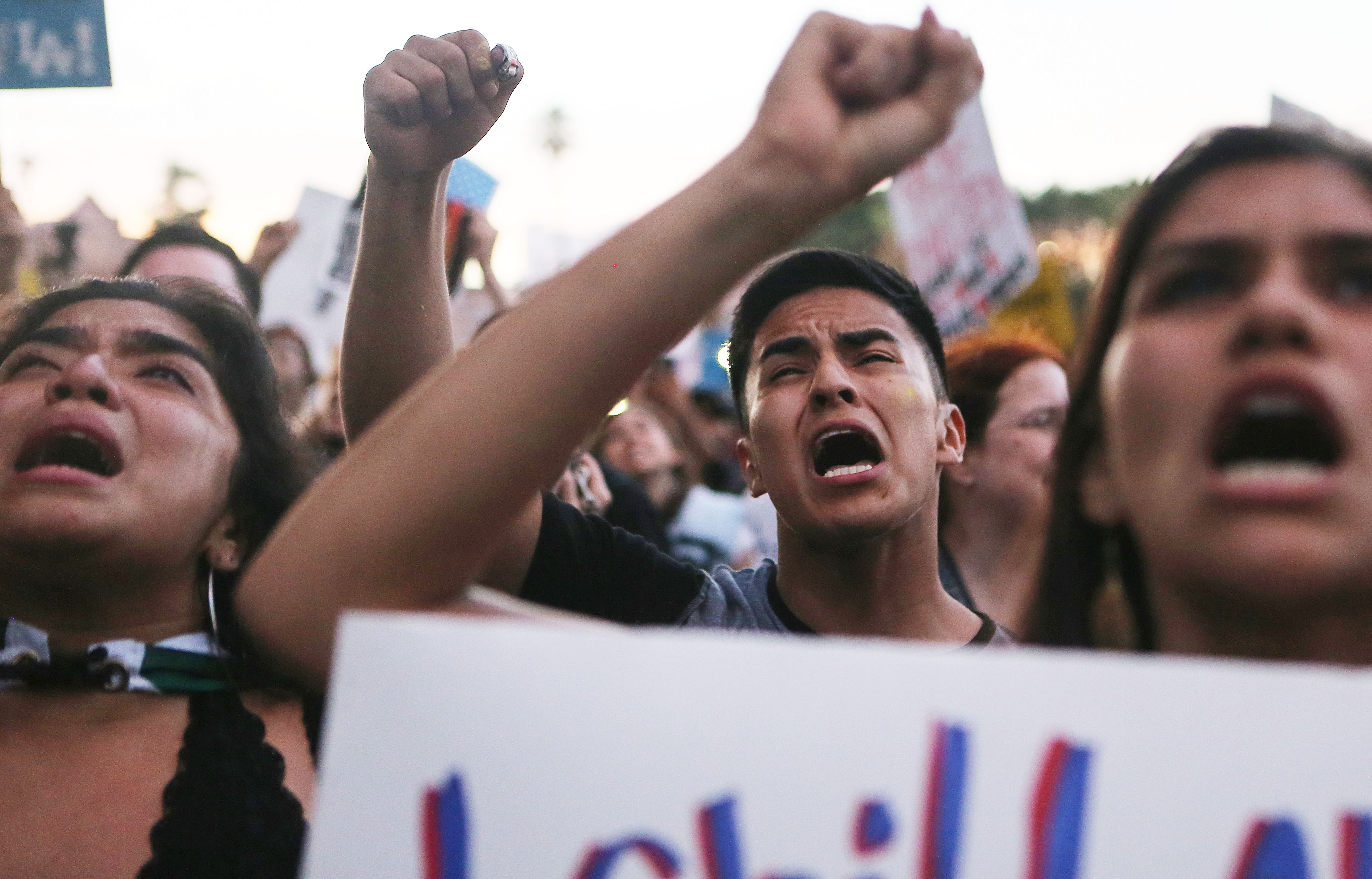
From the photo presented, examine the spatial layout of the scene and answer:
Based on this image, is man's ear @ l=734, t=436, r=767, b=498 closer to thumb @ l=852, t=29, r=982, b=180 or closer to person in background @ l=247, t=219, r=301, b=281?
thumb @ l=852, t=29, r=982, b=180

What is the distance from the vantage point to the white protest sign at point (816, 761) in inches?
33.3

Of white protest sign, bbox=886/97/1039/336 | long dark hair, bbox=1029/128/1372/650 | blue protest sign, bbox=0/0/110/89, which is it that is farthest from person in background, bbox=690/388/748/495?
long dark hair, bbox=1029/128/1372/650

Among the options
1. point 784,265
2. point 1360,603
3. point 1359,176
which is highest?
point 1359,176

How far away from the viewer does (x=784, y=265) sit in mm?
2264

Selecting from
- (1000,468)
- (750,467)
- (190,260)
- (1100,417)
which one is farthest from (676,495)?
(1100,417)

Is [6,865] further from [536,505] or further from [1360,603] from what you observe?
[1360,603]

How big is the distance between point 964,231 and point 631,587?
2.49 m

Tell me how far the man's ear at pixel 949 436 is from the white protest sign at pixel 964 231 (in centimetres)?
137

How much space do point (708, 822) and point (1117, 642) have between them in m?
0.50

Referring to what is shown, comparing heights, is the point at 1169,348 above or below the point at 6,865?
above

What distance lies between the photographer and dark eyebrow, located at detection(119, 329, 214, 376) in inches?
66.9

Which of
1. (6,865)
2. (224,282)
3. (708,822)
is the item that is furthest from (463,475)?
(224,282)

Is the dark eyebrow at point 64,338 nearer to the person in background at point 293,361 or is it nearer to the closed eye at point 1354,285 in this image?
the closed eye at point 1354,285

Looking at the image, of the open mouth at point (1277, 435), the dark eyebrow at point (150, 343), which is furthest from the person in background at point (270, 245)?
the open mouth at point (1277, 435)
